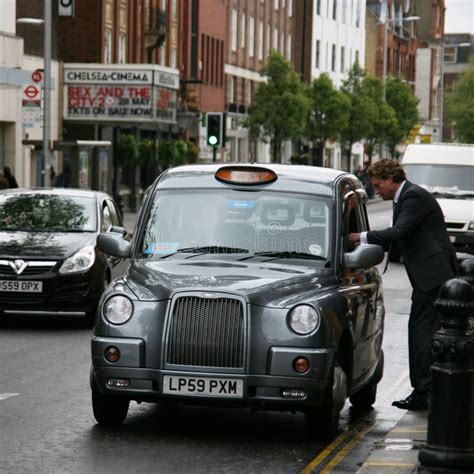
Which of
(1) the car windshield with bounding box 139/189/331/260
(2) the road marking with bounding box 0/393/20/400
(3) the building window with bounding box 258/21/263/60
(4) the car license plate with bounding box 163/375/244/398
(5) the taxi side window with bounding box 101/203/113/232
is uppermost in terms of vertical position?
(3) the building window with bounding box 258/21/263/60

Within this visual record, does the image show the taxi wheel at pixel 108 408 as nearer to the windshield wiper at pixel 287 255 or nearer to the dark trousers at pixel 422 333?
the windshield wiper at pixel 287 255

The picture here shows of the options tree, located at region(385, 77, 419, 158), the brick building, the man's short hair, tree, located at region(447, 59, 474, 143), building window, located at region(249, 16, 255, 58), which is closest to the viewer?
the man's short hair

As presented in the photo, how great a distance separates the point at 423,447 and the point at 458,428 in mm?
236

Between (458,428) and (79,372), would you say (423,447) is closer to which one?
(458,428)

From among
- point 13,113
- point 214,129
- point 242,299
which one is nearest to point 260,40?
point 13,113

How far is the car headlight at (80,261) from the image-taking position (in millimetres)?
16859

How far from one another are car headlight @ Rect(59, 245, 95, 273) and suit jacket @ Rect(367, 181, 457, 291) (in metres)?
6.38

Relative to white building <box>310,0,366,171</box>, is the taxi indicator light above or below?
below

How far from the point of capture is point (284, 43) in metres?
92.5

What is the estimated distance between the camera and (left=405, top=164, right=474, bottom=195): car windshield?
33625 millimetres

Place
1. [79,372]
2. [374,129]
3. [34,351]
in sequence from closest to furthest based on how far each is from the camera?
[79,372], [34,351], [374,129]

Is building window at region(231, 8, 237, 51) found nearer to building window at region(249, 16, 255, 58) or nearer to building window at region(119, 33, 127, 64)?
building window at region(249, 16, 255, 58)

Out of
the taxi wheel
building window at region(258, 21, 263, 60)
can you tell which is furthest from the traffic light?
building window at region(258, 21, 263, 60)

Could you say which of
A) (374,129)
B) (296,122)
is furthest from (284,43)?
→ (296,122)
